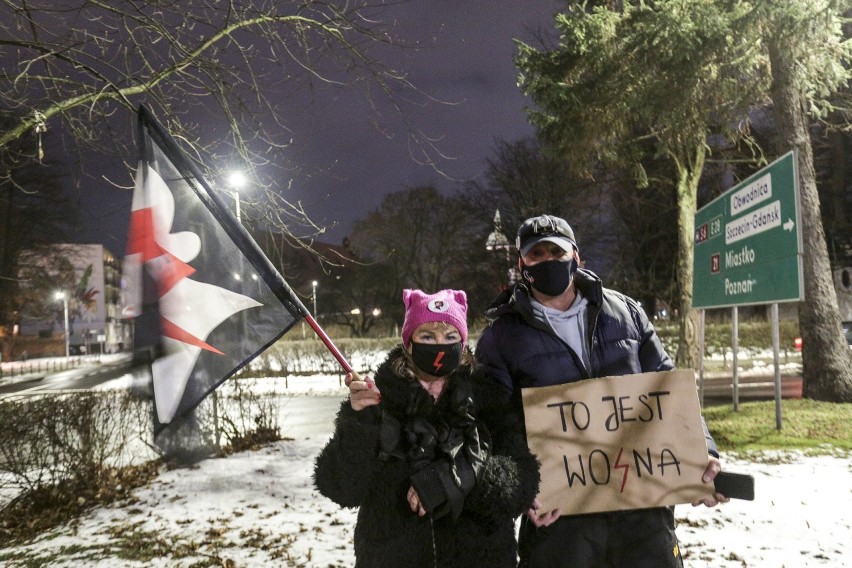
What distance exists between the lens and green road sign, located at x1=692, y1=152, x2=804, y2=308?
7703 mm

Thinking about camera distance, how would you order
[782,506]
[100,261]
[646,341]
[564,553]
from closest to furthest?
[564,553]
[646,341]
[782,506]
[100,261]

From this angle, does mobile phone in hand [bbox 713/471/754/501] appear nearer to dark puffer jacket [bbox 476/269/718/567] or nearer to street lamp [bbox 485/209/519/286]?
dark puffer jacket [bbox 476/269/718/567]

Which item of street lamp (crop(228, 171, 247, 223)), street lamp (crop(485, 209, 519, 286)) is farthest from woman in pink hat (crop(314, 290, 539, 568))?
street lamp (crop(485, 209, 519, 286))

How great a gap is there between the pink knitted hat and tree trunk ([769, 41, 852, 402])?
10.1m

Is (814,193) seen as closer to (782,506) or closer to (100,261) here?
(782,506)

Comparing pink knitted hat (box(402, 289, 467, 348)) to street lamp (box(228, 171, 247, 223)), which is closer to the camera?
pink knitted hat (box(402, 289, 467, 348))

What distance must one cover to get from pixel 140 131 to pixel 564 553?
2754 mm

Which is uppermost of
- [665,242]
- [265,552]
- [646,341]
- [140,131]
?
[665,242]

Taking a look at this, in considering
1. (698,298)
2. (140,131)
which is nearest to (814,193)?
(698,298)

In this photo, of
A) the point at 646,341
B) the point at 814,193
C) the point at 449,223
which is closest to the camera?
the point at 646,341

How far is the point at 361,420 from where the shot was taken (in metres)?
2.24

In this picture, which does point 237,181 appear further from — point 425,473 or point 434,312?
point 425,473

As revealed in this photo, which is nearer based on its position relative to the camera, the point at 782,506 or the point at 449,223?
the point at 782,506

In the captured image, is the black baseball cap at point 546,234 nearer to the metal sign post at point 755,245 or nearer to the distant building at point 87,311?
the metal sign post at point 755,245
